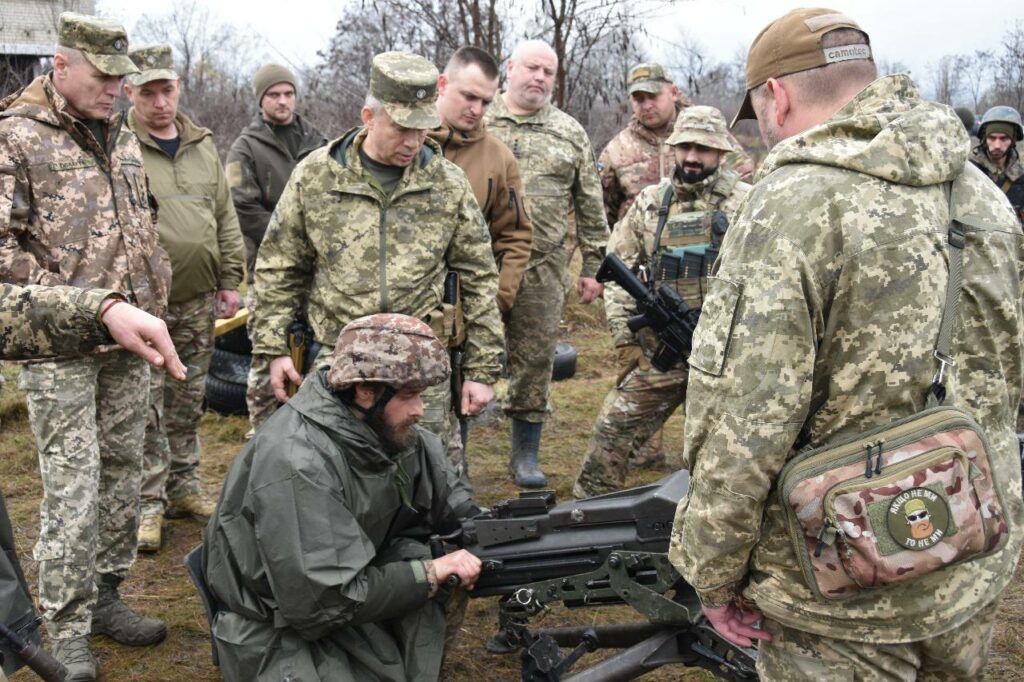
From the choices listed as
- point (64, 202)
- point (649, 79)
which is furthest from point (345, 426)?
point (649, 79)

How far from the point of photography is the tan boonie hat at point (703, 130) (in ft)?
16.1

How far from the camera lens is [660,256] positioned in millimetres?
5117

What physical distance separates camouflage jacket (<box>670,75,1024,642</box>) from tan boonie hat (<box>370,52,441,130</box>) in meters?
2.13

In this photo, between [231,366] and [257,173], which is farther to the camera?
[231,366]

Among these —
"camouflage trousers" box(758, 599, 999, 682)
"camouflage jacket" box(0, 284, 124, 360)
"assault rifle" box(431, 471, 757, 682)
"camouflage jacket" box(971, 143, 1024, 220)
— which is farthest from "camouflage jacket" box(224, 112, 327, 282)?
"camouflage jacket" box(971, 143, 1024, 220)

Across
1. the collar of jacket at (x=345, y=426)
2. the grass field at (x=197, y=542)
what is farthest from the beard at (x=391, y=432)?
the grass field at (x=197, y=542)

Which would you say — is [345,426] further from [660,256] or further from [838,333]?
[660,256]

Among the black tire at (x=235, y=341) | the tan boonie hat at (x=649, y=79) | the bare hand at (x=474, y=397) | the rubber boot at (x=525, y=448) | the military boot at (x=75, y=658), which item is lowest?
the rubber boot at (x=525, y=448)

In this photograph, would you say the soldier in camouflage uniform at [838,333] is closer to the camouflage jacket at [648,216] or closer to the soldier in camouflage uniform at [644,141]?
the camouflage jacket at [648,216]

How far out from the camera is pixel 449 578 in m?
3.46

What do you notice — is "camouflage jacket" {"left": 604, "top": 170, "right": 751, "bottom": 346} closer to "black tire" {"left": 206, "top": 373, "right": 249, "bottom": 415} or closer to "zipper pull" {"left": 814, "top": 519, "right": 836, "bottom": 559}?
"black tire" {"left": 206, "top": 373, "right": 249, "bottom": 415}

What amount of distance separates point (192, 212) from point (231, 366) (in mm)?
1973

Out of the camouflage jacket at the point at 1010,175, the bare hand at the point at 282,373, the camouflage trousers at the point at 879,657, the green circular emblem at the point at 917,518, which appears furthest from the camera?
the camouflage jacket at the point at 1010,175

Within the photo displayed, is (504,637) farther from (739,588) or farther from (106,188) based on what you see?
(106,188)
